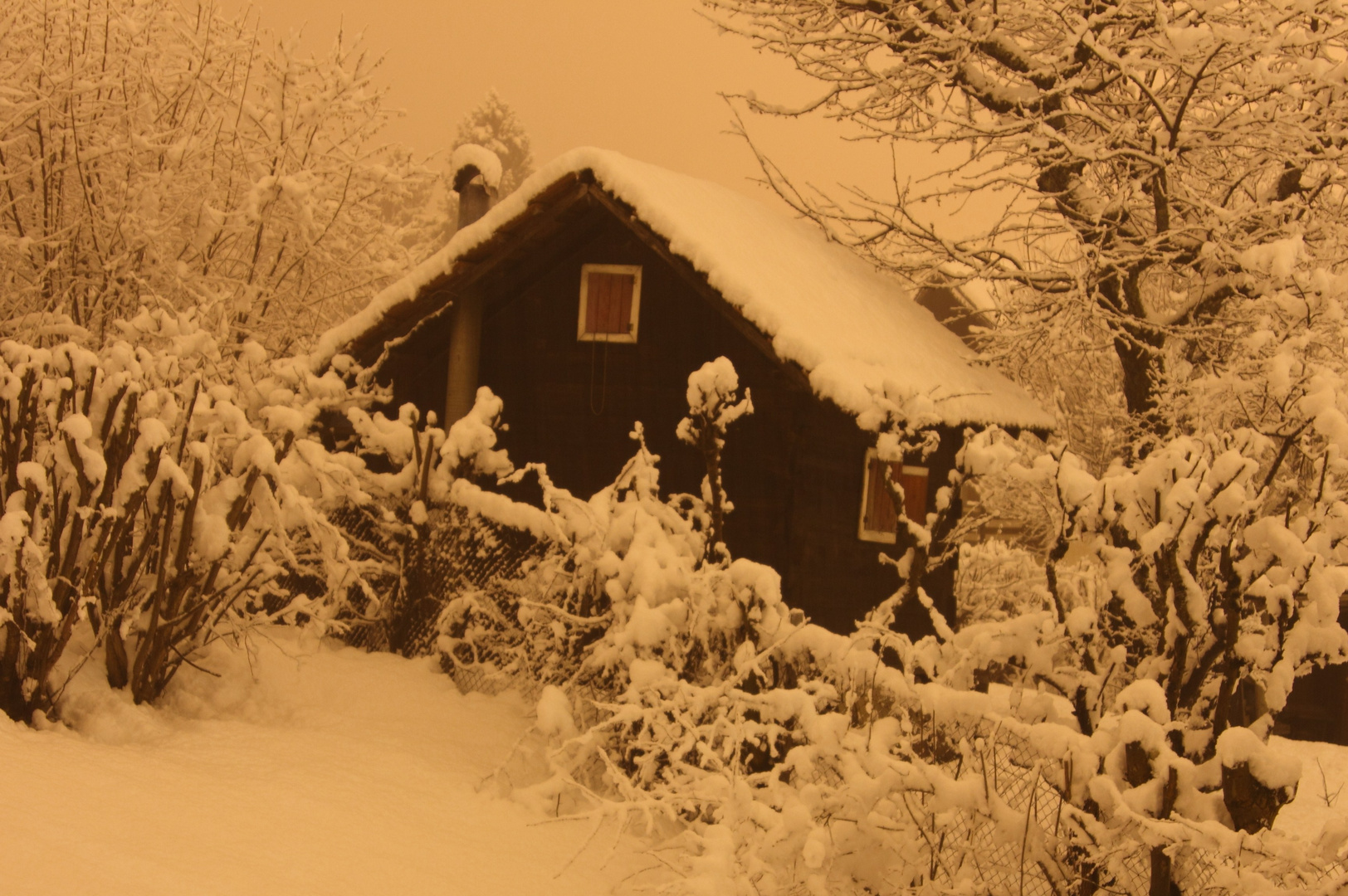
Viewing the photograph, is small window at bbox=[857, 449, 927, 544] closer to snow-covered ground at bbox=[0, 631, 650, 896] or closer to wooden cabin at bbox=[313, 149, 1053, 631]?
wooden cabin at bbox=[313, 149, 1053, 631]

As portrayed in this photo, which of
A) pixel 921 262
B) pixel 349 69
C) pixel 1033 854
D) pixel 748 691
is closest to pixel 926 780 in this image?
pixel 1033 854

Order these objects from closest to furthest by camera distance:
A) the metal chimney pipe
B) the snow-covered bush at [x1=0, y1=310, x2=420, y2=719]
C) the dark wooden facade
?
1. the snow-covered bush at [x1=0, y1=310, x2=420, y2=719]
2. the dark wooden facade
3. the metal chimney pipe

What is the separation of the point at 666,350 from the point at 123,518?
5115 mm

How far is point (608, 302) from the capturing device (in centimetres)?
977

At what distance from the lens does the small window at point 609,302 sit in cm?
966

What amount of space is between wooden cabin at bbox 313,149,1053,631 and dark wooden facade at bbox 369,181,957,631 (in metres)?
0.02

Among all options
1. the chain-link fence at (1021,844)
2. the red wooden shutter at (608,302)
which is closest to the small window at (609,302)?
the red wooden shutter at (608,302)

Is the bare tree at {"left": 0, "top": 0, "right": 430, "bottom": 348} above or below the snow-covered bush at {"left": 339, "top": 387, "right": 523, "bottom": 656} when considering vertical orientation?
above

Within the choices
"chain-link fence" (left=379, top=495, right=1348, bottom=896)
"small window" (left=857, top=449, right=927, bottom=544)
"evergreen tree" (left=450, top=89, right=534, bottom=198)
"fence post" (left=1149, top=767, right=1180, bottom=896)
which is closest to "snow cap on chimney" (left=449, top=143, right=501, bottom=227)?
"small window" (left=857, top=449, right=927, bottom=544)

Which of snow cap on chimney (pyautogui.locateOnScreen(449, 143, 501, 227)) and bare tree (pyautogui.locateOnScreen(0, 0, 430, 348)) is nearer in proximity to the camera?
bare tree (pyautogui.locateOnScreen(0, 0, 430, 348))

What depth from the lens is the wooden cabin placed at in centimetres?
859

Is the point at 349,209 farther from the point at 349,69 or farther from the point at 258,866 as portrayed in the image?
the point at 258,866

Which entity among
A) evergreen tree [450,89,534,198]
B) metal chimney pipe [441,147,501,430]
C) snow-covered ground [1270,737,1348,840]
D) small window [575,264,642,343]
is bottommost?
snow-covered ground [1270,737,1348,840]

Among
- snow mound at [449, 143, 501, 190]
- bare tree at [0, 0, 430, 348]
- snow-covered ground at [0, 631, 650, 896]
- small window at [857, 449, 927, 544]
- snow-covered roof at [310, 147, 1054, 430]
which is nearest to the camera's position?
snow-covered ground at [0, 631, 650, 896]
